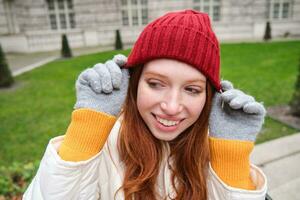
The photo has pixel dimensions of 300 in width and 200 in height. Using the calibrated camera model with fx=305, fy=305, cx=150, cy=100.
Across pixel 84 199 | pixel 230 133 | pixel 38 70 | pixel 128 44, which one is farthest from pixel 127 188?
pixel 128 44

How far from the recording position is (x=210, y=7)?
19.6 metres

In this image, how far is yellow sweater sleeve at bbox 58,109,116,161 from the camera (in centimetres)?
159

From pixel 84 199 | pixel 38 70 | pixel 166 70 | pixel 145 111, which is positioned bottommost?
pixel 38 70

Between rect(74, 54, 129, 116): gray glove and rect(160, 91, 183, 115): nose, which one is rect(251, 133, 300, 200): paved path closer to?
rect(160, 91, 183, 115): nose

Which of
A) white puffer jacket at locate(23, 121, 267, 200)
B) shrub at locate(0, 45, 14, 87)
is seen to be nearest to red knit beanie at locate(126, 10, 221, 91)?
white puffer jacket at locate(23, 121, 267, 200)

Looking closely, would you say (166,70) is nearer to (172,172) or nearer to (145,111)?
(145,111)

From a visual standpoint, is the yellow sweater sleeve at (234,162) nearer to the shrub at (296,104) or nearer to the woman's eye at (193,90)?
the woman's eye at (193,90)

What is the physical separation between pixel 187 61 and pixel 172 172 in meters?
0.69

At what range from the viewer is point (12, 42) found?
17109mm

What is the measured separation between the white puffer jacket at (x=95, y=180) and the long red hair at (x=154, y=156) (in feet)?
0.16

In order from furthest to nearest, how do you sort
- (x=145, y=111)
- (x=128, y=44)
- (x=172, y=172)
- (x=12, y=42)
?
(x=128, y=44) < (x=12, y=42) < (x=172, y=172) < (x=145, y=111)

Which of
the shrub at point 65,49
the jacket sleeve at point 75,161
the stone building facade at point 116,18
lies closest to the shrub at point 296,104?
the jacket sleeve at point 75,161

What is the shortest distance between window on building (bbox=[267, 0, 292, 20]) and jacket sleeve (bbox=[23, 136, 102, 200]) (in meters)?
20.9

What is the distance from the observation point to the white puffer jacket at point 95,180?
153 centimetres
